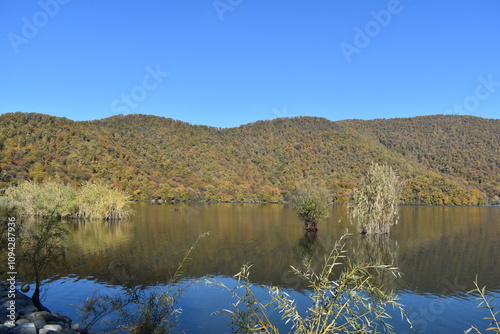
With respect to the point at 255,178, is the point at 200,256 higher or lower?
lower

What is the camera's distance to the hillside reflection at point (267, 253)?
1939cm

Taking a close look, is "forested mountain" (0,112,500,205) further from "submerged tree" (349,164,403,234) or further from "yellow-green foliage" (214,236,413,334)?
"yellow-green foliage" (214,236,413,334)

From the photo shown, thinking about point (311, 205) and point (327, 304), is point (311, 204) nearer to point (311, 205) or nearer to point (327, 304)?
point (311, 205)

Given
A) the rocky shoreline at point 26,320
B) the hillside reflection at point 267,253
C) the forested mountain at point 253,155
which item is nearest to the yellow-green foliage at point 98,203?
the hillside reflection at point 267,253

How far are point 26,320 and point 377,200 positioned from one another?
1155 inches

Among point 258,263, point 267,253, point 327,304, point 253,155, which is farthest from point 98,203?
point 253,155

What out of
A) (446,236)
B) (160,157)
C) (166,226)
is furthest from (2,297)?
(160,157)

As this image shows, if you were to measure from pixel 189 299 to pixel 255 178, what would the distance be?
10630 cm

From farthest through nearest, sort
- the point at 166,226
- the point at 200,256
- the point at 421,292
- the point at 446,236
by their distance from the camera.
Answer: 1. the point at 166,226
2. the point at 446,236
3. the point at 200,256
4. the point at 421,292

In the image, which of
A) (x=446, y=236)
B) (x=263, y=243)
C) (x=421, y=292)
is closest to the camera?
(x=421, y=292)

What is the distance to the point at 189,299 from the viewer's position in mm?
15617

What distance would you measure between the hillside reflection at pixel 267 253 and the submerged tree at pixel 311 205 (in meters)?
1.61

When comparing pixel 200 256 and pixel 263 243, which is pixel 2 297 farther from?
pixel 263 243

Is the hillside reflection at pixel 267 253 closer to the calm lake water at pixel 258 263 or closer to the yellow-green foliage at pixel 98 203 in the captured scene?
the calm lake water at pixel 258 263
